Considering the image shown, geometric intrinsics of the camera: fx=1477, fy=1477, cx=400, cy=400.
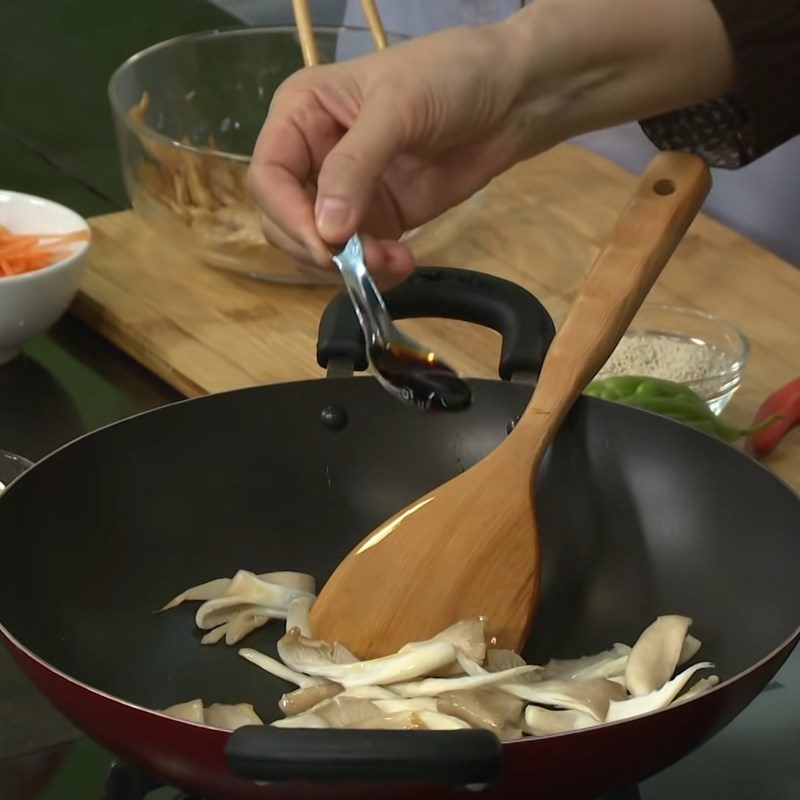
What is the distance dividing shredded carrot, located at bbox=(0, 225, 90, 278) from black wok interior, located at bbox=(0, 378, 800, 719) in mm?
385

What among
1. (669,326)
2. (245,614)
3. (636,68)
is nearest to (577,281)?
(669,326)

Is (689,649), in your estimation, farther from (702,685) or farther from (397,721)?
(397,721)

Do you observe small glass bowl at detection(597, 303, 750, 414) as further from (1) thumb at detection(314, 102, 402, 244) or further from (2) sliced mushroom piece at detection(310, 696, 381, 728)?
(2) sliced mushroom piece at detection(310, 696, 381, 728)

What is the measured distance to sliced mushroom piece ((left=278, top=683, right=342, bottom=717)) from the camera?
0.77 meters

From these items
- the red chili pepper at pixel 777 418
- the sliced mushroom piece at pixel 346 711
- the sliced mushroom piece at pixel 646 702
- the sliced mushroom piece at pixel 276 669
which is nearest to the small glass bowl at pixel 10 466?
the sliced mushroom piece at pixel 276 669

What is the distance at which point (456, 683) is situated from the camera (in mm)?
757

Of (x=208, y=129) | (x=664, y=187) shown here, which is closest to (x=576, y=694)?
(x=664, y=187)

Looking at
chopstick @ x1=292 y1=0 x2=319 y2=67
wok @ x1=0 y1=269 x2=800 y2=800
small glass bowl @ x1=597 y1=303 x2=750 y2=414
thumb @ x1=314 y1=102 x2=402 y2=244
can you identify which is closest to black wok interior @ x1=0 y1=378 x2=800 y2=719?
wok @ x1=0 y1=269 x2=800 y2=800

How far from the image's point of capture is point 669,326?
1.25 meters

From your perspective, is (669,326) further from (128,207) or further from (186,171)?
(128,207)

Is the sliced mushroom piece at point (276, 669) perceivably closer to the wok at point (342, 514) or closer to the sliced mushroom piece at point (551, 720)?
the wok at point (342, 514)

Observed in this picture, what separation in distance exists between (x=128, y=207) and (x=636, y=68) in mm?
615

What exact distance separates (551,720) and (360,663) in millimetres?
116

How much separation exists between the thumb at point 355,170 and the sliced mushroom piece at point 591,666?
0.29 m
